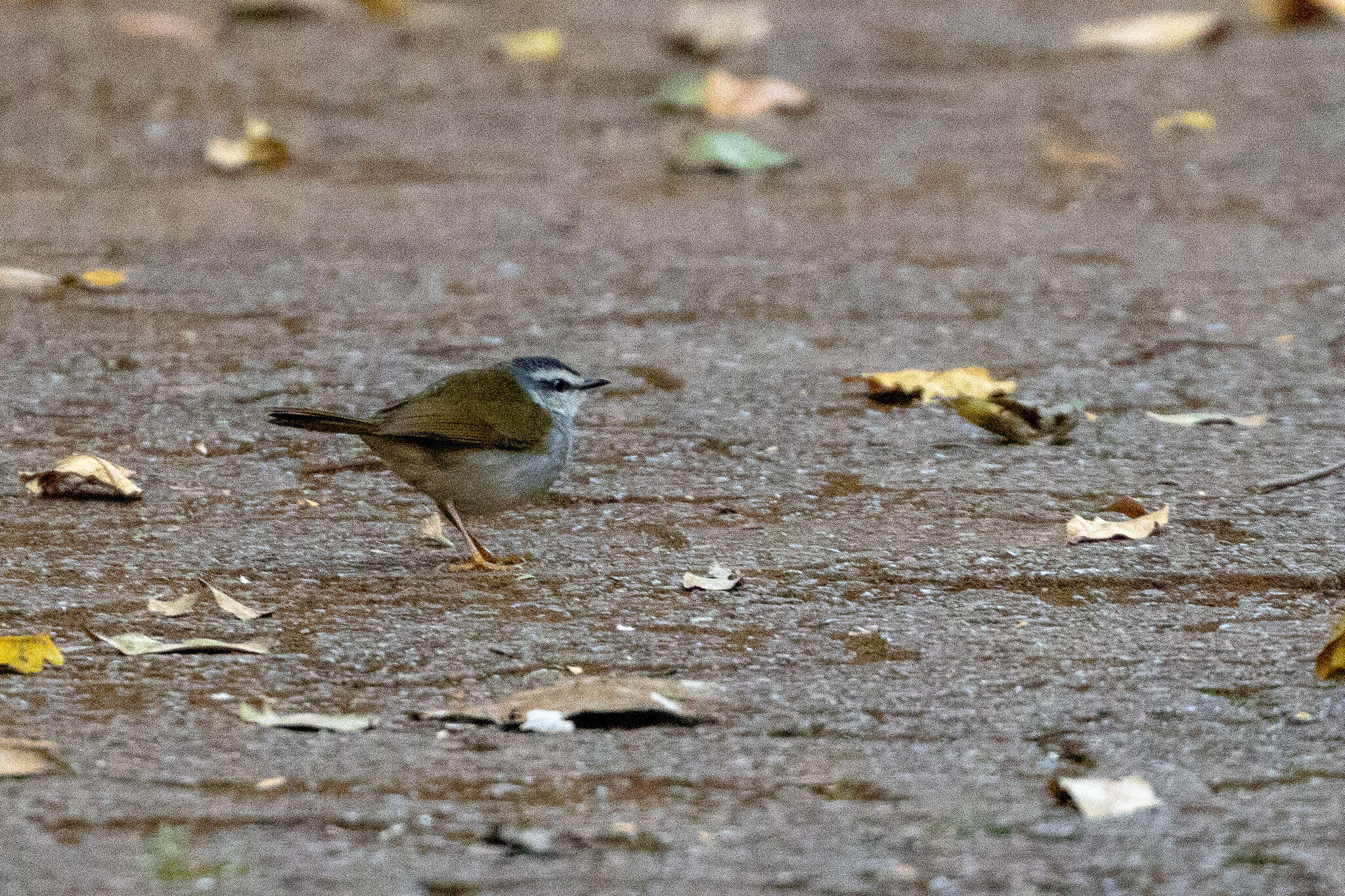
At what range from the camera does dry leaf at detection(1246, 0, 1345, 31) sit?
29.0 ft

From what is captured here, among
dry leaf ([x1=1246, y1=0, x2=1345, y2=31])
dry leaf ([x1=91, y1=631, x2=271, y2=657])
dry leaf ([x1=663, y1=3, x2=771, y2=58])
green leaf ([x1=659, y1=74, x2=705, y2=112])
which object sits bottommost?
dry leaf ([x1=91, y1=631, x2=271, y2=657])

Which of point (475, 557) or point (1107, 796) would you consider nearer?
point (1107, 796)

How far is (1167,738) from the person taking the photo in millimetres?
2574

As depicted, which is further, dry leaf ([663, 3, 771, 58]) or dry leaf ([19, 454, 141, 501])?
dry leaf ([663, 3, 771, 58])

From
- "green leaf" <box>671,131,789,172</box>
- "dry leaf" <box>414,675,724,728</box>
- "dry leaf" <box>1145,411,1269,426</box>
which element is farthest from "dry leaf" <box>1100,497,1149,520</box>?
"green leaf" <box>671,131,789,172</box>

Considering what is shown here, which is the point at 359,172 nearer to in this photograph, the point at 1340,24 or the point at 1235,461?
the point at 1235,461

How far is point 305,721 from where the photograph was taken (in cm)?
260

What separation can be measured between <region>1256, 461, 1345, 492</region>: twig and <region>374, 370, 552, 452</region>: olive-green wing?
5.16 ft

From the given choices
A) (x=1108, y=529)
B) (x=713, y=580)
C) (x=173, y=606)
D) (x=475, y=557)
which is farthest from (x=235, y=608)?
(x=1108, y=529)

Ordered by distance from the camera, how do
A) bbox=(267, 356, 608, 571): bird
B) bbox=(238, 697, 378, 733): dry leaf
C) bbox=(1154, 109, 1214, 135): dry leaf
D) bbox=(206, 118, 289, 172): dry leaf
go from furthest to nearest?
bbox=(1154, 109, 1214, 135): dry leaf → bbox=(206, 118, 289, 172): dry leaf → bbox=(267, 356, 608, 571): bird → bbox=(238, 697, 378, 733): dry leaf

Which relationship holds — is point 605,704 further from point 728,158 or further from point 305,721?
point 728,158

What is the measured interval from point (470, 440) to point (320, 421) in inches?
11.7

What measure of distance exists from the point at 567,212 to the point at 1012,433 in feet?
8.06

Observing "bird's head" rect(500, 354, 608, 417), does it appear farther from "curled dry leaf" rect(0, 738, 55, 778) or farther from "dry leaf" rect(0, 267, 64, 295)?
"dry leaf" rect(0, 267, 64, 295)
